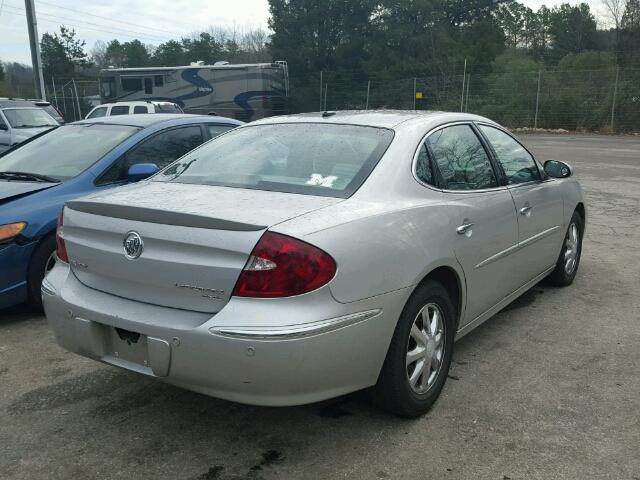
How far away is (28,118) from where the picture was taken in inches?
552

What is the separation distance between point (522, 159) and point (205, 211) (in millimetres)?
2772

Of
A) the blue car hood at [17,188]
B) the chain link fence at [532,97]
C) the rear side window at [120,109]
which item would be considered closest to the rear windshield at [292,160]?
the blue car hood at [17,188]

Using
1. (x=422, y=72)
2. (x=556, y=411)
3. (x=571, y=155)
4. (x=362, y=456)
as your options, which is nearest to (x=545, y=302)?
(x=556, y=411)

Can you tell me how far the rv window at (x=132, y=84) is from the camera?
30.3m

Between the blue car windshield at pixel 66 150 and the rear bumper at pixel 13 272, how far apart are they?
79 centimetres

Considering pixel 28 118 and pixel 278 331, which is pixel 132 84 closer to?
pixel 28 118

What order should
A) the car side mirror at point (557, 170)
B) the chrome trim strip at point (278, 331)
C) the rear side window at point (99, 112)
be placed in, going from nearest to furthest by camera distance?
the chrome trim strip at point (278, 331) → the car side mirror at point (557, 170) → the rear side window at point (99, 112)

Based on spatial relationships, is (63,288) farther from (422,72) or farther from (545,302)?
(422,72)

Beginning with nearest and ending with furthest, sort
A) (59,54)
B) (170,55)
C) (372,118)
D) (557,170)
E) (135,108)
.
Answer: (372,118) → (557,170) → (135,108) → (59,54) → (170,55)

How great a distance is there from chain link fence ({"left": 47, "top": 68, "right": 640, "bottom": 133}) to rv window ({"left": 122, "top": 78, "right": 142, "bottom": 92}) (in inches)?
246

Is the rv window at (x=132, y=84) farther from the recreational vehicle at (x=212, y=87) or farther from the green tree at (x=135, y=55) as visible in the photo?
the green tree at (x=135, y=55)

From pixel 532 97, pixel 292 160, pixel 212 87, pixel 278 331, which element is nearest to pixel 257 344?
pixel 278 331

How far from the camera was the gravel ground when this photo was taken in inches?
106

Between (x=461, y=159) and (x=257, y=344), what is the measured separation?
1933 mm
